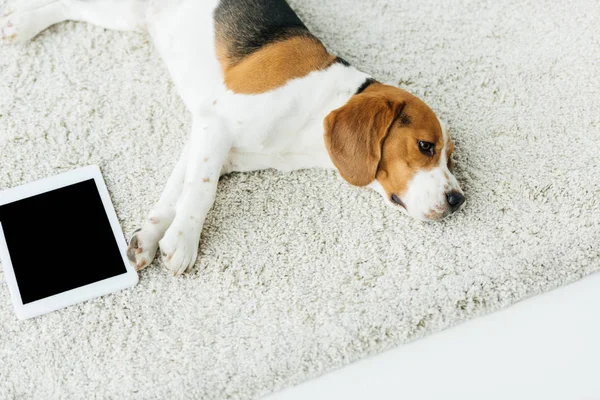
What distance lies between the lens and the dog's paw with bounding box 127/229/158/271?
1937mm

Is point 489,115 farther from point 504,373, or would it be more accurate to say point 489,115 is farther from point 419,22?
point 504,373

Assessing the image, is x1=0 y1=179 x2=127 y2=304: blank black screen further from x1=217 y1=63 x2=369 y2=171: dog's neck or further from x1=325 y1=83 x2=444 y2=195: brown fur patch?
x1=325 y1=83 x2=444 y2=195: brown fur patch

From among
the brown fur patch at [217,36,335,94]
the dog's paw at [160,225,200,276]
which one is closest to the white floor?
the dog's paw at [160,225,200,276]

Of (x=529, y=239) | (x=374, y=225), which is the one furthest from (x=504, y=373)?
(x=374, y=225)

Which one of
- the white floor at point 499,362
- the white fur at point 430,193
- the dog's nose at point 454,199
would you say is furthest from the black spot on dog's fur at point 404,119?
the white floor at point 499,362

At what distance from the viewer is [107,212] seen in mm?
2090

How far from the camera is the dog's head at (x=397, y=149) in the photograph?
1917 mm

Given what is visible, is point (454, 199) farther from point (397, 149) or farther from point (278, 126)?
point (278, 126)

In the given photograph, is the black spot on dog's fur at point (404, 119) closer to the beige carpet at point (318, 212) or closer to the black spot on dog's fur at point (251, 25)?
the beige carpet at point (318, 212)

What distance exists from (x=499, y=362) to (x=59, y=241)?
61.6 inches

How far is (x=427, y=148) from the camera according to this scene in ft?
6.47

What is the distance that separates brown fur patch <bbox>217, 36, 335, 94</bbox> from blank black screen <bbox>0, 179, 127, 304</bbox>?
68cm

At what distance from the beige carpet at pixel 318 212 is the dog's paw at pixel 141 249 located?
6cm

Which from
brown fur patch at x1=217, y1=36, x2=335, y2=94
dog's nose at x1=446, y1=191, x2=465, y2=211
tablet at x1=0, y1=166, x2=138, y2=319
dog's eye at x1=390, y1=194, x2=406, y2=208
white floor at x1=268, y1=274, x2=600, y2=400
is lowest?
white floor at x1=268, y1=274, x2=600, y2=400
